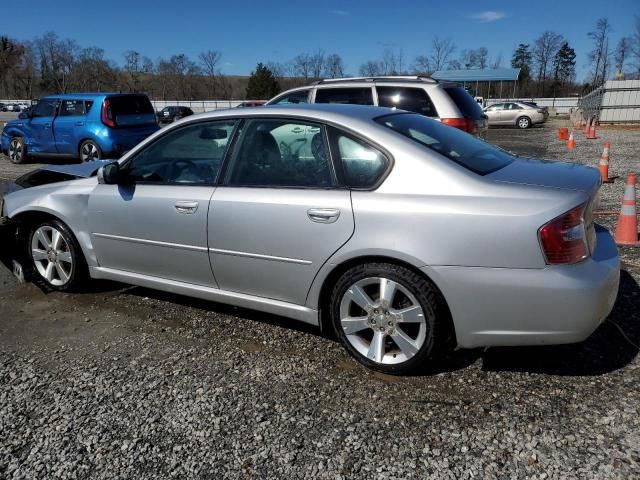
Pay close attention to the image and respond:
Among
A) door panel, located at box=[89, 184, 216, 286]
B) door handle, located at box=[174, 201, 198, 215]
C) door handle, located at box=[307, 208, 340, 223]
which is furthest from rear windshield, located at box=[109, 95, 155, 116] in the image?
door handle, located at box=[307, 208, 340, 223]

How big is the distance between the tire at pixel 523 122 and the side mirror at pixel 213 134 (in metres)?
26.7

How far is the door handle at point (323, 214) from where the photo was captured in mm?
2984

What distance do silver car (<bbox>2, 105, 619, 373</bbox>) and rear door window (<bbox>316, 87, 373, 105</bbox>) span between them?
15.1 ft

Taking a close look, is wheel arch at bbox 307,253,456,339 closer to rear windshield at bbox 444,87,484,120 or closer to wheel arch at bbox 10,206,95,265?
wheel arch at bbox 10,206,95,265

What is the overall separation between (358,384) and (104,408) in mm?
1413

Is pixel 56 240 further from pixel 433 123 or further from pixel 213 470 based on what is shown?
pixel 433 123

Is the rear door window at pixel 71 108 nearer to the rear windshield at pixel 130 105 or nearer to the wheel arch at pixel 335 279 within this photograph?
the rear windshield at pixel 130 105

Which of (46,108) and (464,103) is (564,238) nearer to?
(464,103)

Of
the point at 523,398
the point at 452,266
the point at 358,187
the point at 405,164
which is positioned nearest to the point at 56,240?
the point at 358,187

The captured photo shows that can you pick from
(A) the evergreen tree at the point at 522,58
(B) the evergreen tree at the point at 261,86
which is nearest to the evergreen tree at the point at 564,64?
(A) the evergreen tree at the point at 522,58

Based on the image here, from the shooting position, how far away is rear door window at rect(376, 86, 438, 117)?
7.59 meters

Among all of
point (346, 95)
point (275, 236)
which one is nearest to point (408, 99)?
point (346, 95)

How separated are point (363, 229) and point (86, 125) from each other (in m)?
10.6

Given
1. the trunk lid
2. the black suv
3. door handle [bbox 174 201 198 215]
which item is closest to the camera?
the trunk lid
